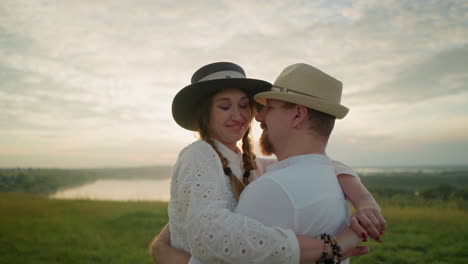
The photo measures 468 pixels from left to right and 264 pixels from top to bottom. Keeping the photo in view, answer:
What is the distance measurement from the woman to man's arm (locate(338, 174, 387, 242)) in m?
0.09

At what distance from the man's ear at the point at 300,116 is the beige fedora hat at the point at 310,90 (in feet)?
0.21

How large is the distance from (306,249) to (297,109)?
0.99 m

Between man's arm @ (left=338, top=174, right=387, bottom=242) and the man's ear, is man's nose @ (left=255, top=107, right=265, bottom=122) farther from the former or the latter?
man's arm @ (left=338, top=174, right=387, bottom=242)

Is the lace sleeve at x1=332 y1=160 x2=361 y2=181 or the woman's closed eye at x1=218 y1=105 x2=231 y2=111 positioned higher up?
the woman's closed eye at x1=218 y1=105 x2=231 y2=111

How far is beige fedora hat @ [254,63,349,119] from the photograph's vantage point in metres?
2.14

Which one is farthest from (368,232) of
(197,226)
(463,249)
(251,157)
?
(463,249)

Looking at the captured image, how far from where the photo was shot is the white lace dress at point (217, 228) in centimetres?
166

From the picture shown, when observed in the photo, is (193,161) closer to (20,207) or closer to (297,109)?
(297,109)

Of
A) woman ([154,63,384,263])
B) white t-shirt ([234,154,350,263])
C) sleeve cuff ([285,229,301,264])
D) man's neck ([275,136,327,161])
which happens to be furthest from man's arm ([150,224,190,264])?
man's neck ([275,136,327,161])

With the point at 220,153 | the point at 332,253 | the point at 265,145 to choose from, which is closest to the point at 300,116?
the point at 265,145

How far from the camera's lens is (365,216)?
1828 mm

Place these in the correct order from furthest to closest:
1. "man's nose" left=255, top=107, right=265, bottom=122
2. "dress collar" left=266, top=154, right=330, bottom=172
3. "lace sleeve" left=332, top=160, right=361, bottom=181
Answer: "man's nose" left=255, top=107, right=265, bottom=122
"lace sleeve" left=332, top=160, right=361, bottom=181
"dress collar" left=266, top=154, right=330, bottom=172

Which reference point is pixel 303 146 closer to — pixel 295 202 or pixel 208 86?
pixel 295 202

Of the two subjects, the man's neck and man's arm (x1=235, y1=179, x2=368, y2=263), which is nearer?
man's arm (x1=235, y1=179, x2=368, y2=263)
